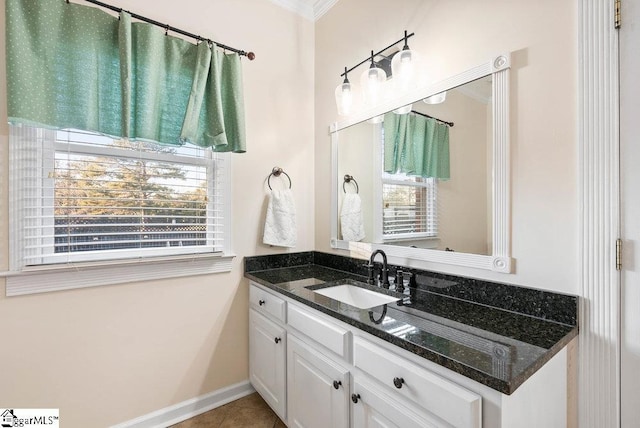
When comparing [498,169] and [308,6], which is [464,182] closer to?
[498,169]

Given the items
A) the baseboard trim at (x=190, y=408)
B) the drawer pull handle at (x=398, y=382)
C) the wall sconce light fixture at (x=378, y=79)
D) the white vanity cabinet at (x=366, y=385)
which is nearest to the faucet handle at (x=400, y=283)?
the white vanity cabinet at (x=366, y=385)

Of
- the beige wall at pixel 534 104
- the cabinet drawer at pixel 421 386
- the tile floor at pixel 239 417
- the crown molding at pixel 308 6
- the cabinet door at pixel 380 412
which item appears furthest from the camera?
the crown molding at pixel 308 6

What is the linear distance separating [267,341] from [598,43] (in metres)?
1.99

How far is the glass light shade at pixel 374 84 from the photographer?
1.71 m

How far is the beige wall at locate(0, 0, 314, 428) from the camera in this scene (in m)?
1.44

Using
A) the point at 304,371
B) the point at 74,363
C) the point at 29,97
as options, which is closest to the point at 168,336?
the point at 74,363

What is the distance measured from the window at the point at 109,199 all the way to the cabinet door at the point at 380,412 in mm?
1197

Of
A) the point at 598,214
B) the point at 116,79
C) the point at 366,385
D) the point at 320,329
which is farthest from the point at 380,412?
the point at 116,79

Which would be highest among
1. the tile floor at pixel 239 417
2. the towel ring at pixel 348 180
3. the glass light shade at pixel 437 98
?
the glass light shade at pixel 437 98

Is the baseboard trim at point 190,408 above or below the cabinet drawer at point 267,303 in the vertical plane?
below

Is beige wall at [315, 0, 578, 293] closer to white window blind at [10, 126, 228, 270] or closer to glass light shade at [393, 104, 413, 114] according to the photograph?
glass light shade at [393, 104, 413, 114]

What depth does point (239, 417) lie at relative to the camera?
1.83 m

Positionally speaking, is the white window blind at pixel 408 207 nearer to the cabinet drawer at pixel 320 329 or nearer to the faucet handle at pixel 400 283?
the faucet handle at pixel 400 283

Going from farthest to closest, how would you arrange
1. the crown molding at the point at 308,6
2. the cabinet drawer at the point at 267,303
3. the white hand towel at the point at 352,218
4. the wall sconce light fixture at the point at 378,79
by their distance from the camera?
1. the crown molding at the point at 308,6
2. the white hand towel at the point at 352,218
3. the cabinet drawer at the point at 267,303
4. the wall sconce light fixture at the point at 378,79
